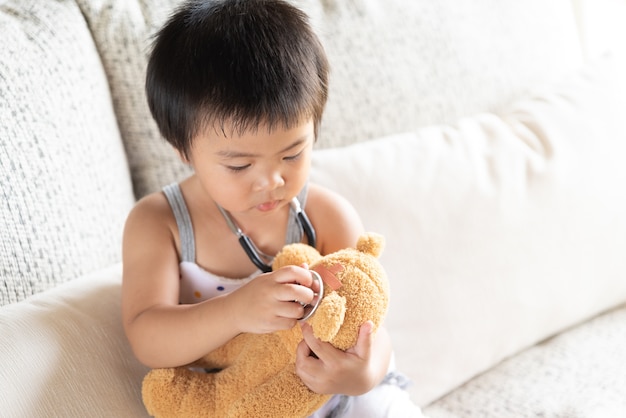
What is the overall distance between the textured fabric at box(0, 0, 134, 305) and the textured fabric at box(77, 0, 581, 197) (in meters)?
0.04

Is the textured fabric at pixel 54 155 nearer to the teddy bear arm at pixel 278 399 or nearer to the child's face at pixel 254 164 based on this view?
the child's face at pixel 254 164

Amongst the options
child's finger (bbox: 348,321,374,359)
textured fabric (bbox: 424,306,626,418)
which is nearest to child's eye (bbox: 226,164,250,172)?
child's finger (bbox: 348,321,374,359)

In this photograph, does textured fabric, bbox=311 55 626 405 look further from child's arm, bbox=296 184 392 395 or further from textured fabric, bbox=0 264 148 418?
textured fabric, bbox=0 264 148 418

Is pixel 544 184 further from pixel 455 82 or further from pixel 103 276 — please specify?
pixel 103 276

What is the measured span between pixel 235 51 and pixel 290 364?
0.40 m

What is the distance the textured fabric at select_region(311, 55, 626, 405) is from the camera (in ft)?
3.93

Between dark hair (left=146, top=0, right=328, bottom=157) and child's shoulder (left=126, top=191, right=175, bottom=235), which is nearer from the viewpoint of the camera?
dark hair (left=146, top=0, right=328, bottom=157)

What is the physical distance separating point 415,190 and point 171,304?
48cm

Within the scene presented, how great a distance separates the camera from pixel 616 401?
116 cm

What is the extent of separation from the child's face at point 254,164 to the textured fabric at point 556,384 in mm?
516

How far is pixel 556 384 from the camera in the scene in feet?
3.97

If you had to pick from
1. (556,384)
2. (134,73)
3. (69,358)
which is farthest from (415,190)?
(69,358)

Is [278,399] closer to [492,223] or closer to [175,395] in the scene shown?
[175,395]

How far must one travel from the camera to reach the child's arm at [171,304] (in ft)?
2.72
